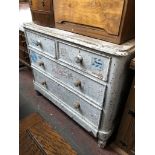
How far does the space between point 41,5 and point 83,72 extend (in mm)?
644

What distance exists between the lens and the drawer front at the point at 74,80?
3.42ft

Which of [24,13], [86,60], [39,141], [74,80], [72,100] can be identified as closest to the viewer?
[39,141]

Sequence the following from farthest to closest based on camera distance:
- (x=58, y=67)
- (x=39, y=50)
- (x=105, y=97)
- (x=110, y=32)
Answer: (x=39, y=50)
(x=58, y=67)
(x=105, y=97)
(x=110, y=32)

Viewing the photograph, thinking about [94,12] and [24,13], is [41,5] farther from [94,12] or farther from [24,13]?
→ [24,13]

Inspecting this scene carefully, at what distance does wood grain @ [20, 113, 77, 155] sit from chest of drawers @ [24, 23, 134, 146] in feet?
1.12

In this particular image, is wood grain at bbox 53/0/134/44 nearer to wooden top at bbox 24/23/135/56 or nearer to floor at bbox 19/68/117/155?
wooden top at bbox 24/23/135/56

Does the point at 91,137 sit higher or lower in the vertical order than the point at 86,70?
lower

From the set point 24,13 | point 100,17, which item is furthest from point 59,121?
point 24,13

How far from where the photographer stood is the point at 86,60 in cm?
100
